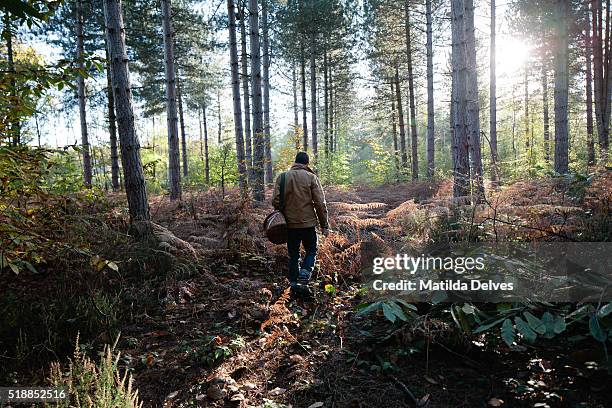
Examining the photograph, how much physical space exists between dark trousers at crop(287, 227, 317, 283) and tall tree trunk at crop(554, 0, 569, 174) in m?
7.76

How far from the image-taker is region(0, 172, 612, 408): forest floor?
8.80 feet

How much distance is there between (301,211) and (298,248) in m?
0.56

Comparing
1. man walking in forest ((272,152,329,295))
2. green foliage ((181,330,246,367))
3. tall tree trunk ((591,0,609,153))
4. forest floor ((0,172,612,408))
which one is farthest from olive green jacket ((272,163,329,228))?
tall tree trunk ((591,0,609,153))

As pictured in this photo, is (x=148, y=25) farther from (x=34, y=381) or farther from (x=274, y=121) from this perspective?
(x=34, y=381)

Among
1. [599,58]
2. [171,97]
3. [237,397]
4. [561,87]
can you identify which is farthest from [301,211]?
[599,58]

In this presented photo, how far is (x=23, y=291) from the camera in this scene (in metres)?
4.20

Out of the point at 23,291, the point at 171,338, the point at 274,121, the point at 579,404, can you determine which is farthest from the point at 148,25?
the point at 579,404

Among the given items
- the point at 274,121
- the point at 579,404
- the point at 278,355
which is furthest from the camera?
the point at 274,121

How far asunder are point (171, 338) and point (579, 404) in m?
3.65

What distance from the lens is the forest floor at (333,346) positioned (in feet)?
8.80

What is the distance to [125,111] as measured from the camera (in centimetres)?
579

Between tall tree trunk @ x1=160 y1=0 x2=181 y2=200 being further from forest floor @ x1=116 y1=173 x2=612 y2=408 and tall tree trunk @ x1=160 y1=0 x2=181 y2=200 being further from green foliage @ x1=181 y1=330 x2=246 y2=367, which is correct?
green foliage @ x1=181 y1=330 x2=246 y2=367

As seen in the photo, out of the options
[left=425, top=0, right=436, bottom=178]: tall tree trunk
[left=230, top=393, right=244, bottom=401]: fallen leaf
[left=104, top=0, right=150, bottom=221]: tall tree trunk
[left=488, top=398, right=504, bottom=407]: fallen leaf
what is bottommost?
[left=230, top=393, right=244, bottom=401]: fallen leaf

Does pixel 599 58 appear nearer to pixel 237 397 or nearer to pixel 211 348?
pixel 211 348
